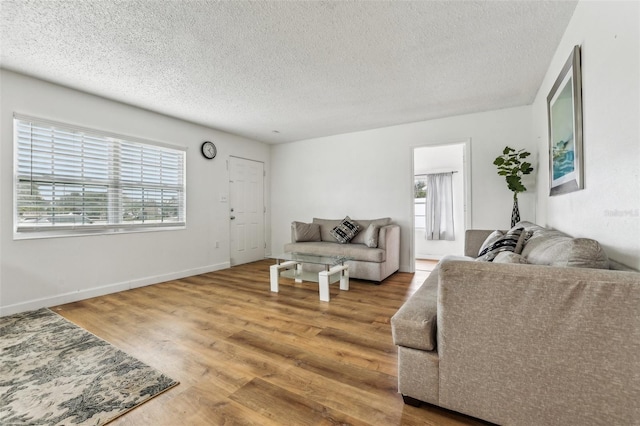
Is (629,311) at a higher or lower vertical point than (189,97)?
lower

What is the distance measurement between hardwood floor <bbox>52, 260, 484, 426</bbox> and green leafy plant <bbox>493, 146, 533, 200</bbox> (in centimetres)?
189

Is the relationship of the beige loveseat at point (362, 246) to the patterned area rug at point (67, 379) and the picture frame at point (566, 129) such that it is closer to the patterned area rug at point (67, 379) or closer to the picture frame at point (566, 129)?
the picture frame at point (566, 129)

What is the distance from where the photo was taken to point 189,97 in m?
3.47

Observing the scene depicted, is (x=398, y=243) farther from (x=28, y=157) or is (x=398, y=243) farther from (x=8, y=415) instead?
(x=28, y=157)

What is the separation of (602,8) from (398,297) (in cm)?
284

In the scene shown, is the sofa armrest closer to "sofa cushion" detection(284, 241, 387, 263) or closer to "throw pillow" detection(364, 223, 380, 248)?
"sofa cushion" detection(284, 241, 387, 263)

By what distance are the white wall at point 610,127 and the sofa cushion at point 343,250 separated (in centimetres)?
213

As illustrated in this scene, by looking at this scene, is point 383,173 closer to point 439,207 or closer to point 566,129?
point 439,207

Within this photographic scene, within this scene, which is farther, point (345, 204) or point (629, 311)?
point (345, 204)

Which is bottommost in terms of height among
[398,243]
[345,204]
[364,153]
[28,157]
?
[398,243]

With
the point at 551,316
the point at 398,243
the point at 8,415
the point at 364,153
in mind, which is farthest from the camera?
the point at 364,153

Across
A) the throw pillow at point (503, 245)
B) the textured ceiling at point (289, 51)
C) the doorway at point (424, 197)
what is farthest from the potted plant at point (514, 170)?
the doorway at point (424, 197)

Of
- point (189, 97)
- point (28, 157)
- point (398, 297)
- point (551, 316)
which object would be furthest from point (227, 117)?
point (551, 316)

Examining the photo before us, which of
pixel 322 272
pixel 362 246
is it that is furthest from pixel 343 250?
pixel 322 272
